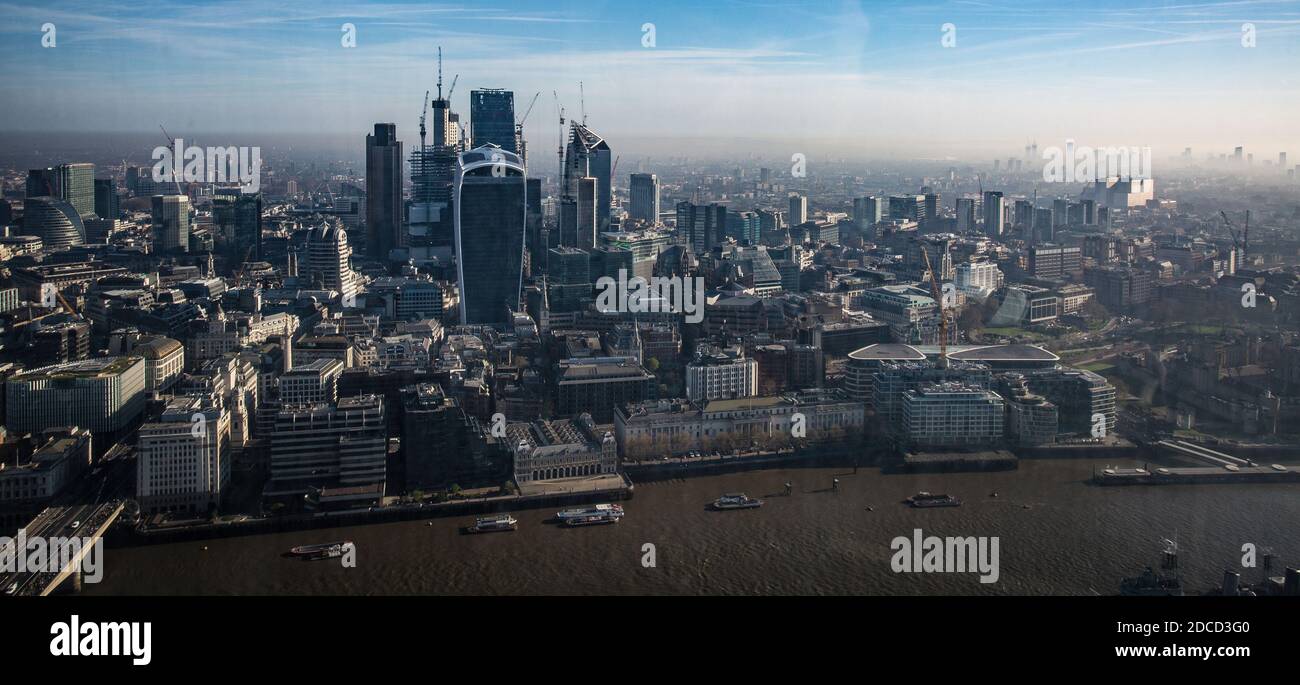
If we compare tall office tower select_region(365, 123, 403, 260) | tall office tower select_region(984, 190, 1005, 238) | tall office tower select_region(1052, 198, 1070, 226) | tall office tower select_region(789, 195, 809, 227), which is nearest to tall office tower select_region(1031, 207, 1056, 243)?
tall office tower select_region(1052, 198, 1070, 226)

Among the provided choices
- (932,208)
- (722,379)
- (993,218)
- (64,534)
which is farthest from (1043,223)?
(64,534)

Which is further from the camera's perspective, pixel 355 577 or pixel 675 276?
pixel 675 276

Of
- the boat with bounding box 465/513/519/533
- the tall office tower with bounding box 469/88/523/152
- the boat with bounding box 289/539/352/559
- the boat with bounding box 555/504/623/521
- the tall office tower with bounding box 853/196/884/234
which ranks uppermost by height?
the tall office tower with bounding box 469/88/523/152

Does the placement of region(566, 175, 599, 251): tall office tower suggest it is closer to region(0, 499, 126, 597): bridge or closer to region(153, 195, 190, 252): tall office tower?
region(153, 195, 190, 252): tall office tower

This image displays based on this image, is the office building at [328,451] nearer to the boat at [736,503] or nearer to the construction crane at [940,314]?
the boat at [736,503]

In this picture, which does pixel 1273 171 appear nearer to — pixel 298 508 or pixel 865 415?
pixel 865 415
